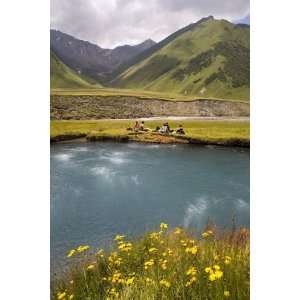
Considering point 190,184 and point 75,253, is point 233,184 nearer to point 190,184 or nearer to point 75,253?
point 190,184

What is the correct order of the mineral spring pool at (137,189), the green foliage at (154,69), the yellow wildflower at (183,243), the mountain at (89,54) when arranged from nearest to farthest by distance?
the yellow wildflower at (183,243) < the mineral spring pool at (137,189) < the mountain at (89,54) < the green foliage at (154,69)

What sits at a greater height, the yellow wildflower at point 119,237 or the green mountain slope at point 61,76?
the green mountain slope at point 61,76

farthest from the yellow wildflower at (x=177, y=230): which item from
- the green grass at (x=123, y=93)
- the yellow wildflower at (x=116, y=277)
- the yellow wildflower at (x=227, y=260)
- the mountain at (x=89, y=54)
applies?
the mountain at (x=89, y=54)

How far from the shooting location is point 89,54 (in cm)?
342

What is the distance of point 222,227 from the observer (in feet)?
10.1

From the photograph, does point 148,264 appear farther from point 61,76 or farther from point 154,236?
point 61,76

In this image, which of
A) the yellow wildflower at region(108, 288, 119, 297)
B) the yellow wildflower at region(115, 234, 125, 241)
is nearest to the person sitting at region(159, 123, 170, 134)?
the yellow wildflower at region(115, 234, 125, 241)

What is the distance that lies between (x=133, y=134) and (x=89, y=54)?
0.69 m

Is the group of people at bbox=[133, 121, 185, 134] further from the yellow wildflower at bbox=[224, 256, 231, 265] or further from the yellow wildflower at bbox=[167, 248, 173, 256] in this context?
the yellow wildflower at bbox=[224, 256, 231, 265]

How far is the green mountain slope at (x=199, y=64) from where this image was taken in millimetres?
3145

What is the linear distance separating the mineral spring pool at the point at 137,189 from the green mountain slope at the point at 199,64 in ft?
1.49

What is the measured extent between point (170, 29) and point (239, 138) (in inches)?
36.3

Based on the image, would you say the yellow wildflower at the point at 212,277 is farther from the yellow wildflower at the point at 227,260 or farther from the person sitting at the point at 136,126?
the person sitting at the point at 136,126
